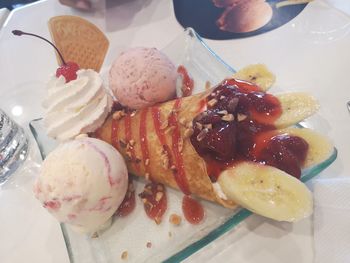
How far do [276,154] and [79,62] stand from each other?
86 centimetres

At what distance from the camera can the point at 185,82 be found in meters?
1.47

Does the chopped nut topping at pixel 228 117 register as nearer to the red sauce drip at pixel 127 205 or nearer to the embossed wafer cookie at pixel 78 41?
the red sauce drip at pixel 127 205

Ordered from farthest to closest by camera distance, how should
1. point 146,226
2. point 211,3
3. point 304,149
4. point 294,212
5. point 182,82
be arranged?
point 211,3 → point 182,82 → point 146,226 → point 304,149 → point 294,212

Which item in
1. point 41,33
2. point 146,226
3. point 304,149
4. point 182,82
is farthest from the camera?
point 41,33

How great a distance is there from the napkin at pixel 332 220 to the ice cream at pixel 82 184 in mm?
568

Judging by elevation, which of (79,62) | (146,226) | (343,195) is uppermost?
(79,62)

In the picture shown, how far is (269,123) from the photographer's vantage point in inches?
42.4

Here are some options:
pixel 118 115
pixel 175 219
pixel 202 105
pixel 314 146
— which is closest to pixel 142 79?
pixel 118 115

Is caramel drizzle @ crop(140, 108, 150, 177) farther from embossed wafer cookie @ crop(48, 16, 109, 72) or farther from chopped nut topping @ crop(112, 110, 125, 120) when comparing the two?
embossed wafer cookie @ crop(48, 16, 109, 72)

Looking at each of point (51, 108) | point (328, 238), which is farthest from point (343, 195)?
point (51, 108)

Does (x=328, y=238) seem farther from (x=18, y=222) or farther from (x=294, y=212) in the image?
(x=18, y=222)

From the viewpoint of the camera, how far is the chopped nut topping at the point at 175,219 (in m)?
1.13

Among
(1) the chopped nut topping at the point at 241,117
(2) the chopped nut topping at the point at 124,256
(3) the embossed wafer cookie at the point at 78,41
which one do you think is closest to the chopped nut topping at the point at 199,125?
(1) the chopped nut topping at the point at 241,117

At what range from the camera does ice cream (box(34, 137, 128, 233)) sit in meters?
1.09
